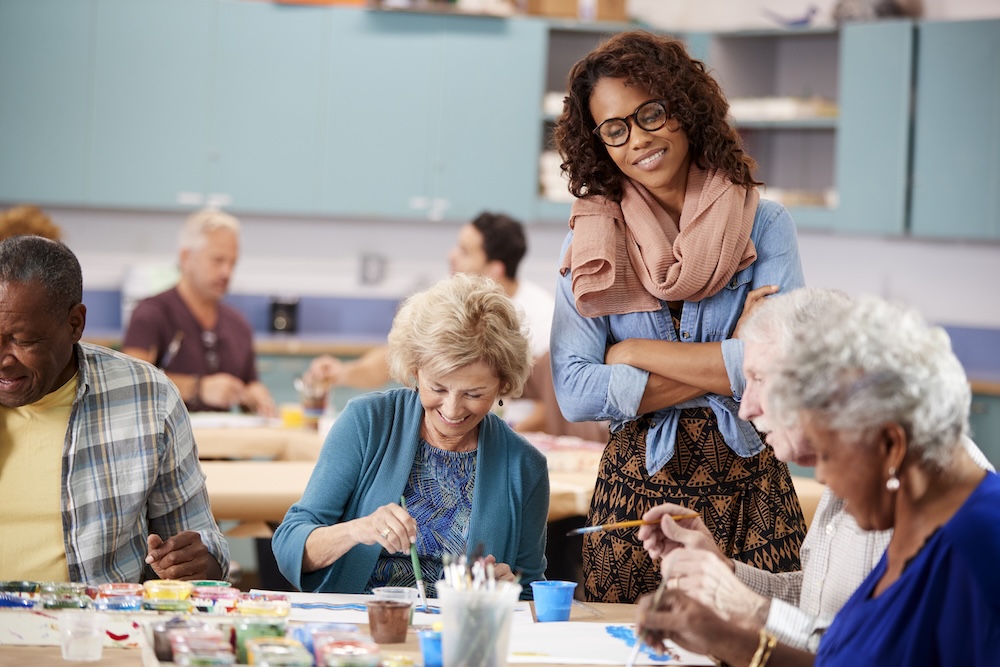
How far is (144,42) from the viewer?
6582 millimetres

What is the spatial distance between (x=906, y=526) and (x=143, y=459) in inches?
58.6

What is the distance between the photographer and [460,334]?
2424 millimetres

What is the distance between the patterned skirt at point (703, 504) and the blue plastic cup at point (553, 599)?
0.31 metres

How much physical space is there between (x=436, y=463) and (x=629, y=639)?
658 millimetres

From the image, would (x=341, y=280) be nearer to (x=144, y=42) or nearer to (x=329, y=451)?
(x=144, y=42)

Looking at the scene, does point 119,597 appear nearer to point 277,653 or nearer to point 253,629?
point 253,629

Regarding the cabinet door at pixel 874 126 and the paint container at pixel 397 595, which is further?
the cabinet door at pixel 874 126

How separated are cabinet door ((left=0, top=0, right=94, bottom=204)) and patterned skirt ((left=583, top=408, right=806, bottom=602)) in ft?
16.3

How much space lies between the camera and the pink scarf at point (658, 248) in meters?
2.38

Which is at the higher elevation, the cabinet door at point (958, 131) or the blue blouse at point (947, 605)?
the cabinet door at point (958, 131)

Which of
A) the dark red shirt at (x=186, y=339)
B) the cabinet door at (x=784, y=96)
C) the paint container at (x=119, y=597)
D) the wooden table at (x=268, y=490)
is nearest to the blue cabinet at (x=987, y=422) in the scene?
the cabinet door at (x=784, y=96)

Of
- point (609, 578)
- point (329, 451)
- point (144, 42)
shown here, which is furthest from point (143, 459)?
point (144, 42)

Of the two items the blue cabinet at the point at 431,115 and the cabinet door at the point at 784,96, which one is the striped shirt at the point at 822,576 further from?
the blue cabinet at the point at 431,115

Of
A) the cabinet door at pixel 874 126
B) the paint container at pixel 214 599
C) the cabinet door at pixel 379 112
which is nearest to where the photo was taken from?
the paint container at pixel 214 599
